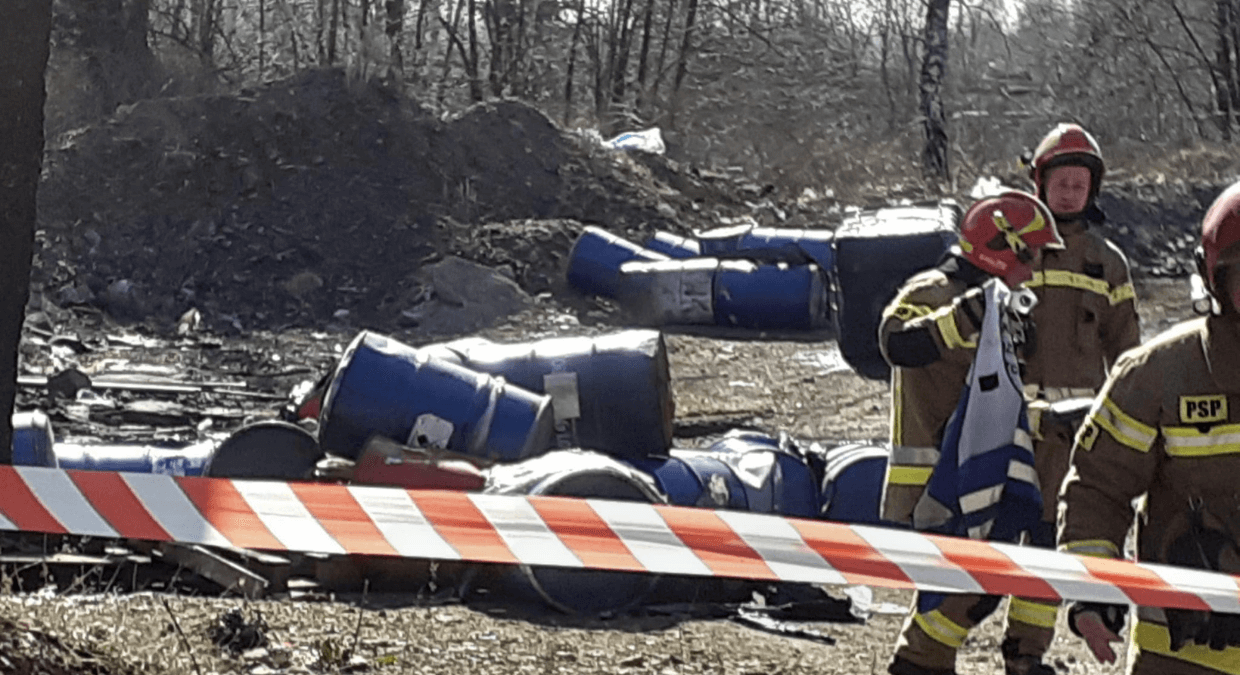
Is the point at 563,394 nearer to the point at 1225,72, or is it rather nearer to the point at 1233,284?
the point at 1233,284

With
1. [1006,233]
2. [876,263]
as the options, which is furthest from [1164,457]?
[876,263]

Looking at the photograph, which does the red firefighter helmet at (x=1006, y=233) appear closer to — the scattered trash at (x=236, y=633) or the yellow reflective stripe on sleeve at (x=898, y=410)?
the yellow reflective stripe on sleeve at (x=898, y=410)

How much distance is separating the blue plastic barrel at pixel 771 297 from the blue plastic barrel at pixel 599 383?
21.5ft

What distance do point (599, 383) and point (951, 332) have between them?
3.52 metres

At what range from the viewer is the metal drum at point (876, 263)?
13211mm

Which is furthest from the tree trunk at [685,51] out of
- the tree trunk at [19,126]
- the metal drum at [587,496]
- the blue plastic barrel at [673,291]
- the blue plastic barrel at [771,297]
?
the tree trunk at [19,126]

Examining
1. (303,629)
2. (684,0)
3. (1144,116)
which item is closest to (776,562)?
(303,629)

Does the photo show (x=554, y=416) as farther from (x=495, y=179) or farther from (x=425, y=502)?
(x=495, y=179)

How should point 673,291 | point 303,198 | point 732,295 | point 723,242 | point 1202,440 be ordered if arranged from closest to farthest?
point 1202,440, point 732,295, point 673,291, point 723,242, point 303,198

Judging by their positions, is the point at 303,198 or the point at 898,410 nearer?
the point at 898,410

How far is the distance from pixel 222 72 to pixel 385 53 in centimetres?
382

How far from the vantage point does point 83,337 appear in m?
15.4

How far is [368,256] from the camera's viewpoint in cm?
1803

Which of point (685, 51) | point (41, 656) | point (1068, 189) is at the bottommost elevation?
point (41, 656)
